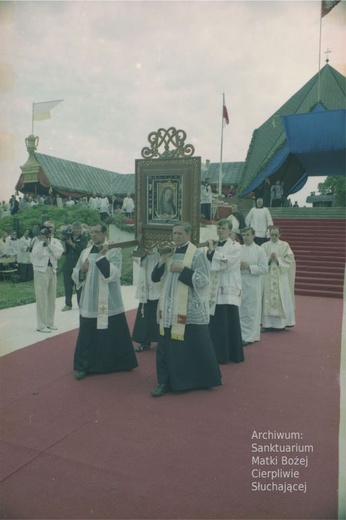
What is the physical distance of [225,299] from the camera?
6016mm

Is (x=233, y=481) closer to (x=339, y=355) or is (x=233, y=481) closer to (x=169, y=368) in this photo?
(x=169, y=368)

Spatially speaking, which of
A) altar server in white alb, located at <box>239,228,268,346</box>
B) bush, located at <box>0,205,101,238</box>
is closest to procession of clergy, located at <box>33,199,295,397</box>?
altar server in white alb, located at <box>239,228,268,346</box>

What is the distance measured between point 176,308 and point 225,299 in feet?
4.57

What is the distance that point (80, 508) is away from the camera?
2.96 meters

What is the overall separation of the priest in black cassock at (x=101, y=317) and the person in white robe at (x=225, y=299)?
1.17 meters

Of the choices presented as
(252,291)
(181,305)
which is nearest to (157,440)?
(181,305)

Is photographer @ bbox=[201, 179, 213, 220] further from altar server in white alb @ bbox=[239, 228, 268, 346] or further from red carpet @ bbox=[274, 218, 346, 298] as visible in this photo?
altar server in white alb @ bbox=[239, 228, 268, 346]

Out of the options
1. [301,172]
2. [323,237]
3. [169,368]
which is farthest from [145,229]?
[301,172]

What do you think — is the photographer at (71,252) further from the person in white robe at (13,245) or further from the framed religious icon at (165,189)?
the person in white robe at (13,245)

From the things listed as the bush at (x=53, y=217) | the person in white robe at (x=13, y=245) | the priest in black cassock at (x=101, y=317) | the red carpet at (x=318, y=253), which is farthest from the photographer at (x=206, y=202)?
the priest in black cassock at (x=101, y=317)

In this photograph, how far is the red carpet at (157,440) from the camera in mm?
2980

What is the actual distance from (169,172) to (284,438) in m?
3.02

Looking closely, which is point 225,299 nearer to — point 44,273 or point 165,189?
point 165,189

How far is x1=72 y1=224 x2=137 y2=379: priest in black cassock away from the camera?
17.4 ft
